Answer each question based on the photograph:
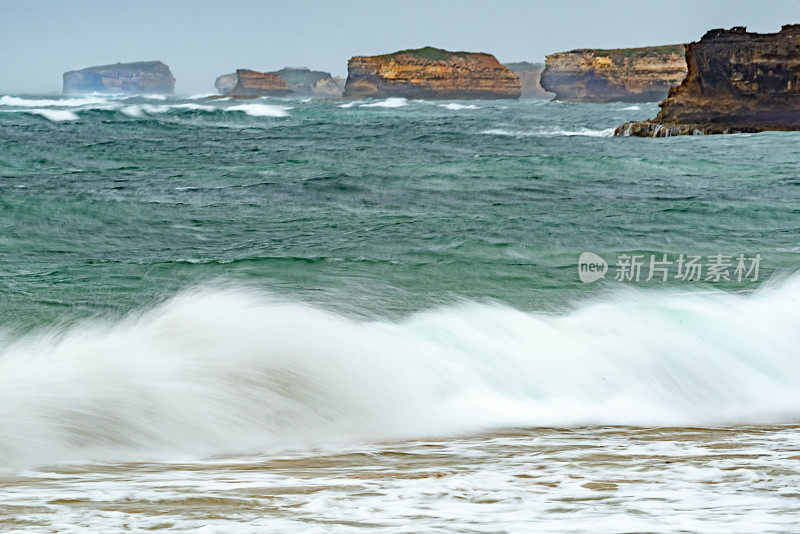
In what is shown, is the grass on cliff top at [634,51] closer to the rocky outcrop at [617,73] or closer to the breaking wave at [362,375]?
the rocky outcrop at [617,73]

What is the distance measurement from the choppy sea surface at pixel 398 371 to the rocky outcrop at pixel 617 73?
92733 mm

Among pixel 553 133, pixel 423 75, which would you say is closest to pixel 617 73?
pixel 423 75

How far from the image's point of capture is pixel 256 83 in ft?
479

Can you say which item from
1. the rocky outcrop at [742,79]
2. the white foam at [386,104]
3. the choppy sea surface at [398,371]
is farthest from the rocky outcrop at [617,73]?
the choppy sea surface at [398,371]

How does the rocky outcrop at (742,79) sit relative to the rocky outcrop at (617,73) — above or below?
below

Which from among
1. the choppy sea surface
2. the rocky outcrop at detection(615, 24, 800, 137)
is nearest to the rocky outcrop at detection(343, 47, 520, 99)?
the rocky outcrop at detection(615, 24, 800, 137)

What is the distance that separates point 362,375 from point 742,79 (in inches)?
1505

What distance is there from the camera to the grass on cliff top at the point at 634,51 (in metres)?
98.0

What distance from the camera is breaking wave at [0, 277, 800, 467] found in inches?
151

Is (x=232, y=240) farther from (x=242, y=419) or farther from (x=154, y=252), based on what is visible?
(x=242, y=419)

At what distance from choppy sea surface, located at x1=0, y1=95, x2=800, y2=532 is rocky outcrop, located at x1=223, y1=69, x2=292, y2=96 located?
139 m

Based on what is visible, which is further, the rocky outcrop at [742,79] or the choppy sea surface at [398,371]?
the rocky outcrop at [742,79]

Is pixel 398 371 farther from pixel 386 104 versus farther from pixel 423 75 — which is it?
pixel 423 75

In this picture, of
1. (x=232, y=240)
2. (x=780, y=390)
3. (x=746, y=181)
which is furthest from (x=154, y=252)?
(x=746, y=181)
